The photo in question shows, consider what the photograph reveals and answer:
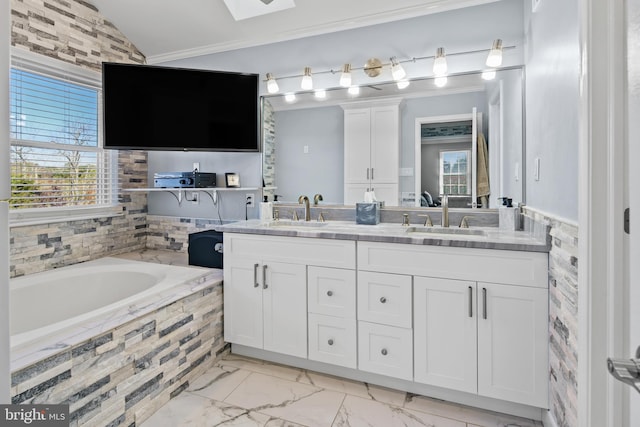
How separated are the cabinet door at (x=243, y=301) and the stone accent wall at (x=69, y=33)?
6.23ft

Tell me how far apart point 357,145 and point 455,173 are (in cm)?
70

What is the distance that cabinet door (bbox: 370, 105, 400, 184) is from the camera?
94.7 inches

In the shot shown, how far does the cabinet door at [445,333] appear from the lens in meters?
1.73

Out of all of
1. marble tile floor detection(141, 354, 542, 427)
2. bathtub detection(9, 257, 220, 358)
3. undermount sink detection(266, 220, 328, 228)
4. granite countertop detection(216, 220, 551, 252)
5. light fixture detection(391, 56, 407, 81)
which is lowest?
marble tile floor detection(141, 354, 542, 427)

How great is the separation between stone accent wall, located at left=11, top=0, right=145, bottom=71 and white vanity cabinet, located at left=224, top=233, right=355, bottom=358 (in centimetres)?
178

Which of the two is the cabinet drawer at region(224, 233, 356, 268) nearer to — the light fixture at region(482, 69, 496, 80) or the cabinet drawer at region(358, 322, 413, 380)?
the cabinet drawer at region(358, 322, 413, 380)

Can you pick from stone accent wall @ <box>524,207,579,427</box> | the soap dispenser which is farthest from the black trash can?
stone accent wall @ <box>524,207,579,427</box>

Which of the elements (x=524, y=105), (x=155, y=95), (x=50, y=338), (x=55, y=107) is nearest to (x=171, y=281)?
(x=50, y=338)

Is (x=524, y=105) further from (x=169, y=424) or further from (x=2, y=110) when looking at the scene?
(x=169, y=424)

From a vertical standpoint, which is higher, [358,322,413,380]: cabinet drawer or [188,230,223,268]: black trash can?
[188,230,223,268]: black trash can

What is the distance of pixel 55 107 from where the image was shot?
246cm

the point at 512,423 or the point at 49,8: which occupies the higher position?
the point at 49,8

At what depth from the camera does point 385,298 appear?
6.18ft

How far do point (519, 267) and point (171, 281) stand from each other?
1.96 meters
